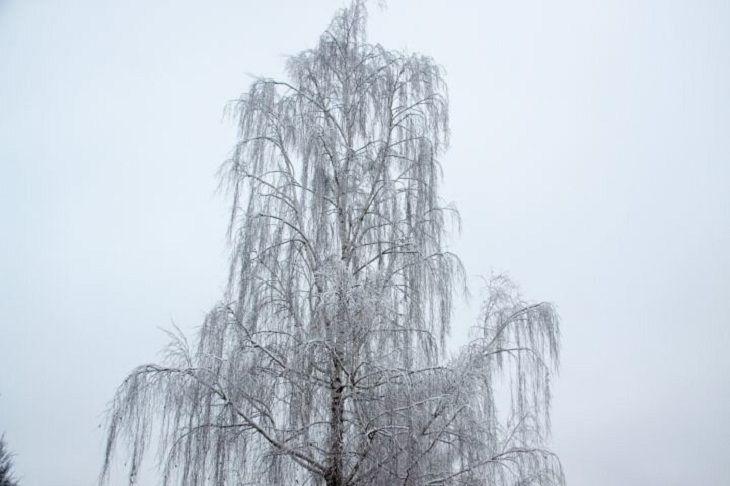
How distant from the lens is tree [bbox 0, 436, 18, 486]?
58.5ft

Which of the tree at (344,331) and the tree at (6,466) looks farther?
the tree at (6,466)

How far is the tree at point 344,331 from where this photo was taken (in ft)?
25.2

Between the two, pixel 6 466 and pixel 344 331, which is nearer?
pixel 344 331

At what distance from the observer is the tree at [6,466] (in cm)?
1783

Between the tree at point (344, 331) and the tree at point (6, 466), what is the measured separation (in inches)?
485

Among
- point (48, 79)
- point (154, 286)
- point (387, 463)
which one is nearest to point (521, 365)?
point (387, 463)

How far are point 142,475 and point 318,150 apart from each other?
4291 millimetres

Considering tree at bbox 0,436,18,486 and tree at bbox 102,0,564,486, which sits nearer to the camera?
tree at bbox 102,0,564,486

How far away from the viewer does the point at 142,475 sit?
7.80 metres

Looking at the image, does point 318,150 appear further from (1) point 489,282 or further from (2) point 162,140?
(2) point 162,140

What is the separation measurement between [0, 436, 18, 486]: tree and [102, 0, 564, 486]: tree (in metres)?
12.3

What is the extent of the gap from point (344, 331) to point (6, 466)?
46.1ft

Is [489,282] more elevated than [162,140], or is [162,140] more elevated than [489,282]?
[162,140]

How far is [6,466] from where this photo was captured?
18188mm
